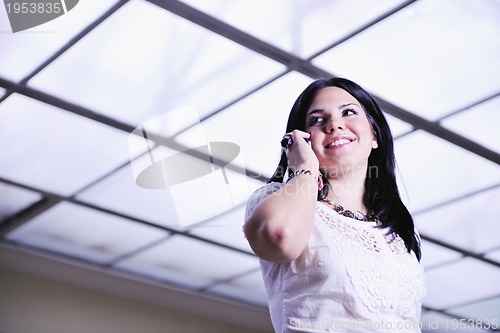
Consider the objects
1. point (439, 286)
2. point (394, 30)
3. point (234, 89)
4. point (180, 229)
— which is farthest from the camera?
point (439, 286)

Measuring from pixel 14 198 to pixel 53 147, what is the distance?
0.83m

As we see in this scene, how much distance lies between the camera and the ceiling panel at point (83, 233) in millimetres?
5059

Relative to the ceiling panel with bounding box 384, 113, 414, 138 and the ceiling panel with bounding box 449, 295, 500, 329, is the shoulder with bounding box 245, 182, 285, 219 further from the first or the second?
the ceiling panel with bounding box 449, 295, 500, 329

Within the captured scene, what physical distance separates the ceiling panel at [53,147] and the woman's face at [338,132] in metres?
2.51

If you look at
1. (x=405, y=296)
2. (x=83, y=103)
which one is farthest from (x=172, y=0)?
(x=405, y=296)

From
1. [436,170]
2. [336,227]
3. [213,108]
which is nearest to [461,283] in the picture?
[436,170]

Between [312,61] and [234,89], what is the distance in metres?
0.43

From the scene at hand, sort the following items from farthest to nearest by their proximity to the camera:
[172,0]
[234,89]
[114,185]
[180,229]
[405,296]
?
[180,229]
[114,185]
[234,89]
[172,0]
[405,296]

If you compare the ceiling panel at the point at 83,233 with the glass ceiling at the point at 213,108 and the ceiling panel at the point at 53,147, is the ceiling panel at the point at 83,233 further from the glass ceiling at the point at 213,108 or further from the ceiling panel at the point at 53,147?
the ceiling panel at the point at 53,147

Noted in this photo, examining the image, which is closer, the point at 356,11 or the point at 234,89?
the point at 356,11

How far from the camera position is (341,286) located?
4.38ft

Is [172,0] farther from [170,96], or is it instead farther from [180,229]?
[180,229]

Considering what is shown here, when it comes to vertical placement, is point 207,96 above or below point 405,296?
above

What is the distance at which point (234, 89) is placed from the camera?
12.3ft
